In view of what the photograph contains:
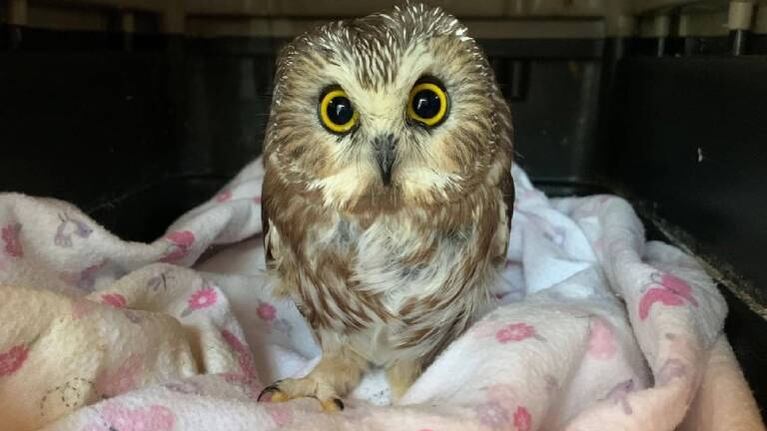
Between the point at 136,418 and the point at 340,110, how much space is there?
1.27 ft

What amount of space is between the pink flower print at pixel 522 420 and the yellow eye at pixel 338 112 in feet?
1.17

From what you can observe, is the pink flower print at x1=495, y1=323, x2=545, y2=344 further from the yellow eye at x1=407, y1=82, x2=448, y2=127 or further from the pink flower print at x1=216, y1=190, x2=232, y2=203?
the pink flower print at x1=216, y1=190, x2=232, y2=203

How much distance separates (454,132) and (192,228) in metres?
0.59

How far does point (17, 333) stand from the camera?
788 mm

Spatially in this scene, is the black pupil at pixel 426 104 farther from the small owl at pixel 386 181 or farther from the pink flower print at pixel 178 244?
the pink flower print at pixel 178 244

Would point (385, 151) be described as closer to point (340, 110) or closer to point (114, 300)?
point (340, 110)

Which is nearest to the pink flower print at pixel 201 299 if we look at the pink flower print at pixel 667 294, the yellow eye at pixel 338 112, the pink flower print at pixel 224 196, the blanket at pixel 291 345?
the blanket at pixel 291 345

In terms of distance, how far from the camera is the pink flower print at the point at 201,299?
110cm

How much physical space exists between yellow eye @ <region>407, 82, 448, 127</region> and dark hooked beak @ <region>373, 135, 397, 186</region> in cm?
4

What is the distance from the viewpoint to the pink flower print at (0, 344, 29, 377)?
777 millimetres

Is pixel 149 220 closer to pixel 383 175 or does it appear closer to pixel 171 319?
pixel 171 319

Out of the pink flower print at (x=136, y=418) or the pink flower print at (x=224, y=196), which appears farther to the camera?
the pink flower print at (x=224, y=196)

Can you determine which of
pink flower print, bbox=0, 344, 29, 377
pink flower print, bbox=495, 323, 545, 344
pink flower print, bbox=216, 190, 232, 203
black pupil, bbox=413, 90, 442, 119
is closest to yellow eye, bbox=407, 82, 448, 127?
black pupil, bbox=413, 90, 442, 119

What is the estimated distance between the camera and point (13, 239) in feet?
3.44
